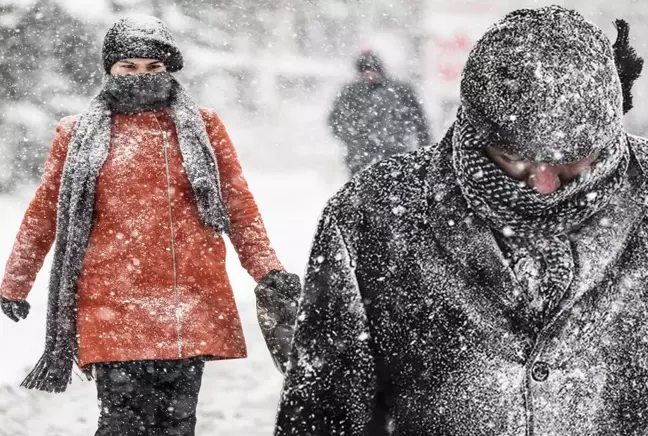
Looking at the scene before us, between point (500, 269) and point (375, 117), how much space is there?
514 cm

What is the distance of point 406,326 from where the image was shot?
2080 millimetres

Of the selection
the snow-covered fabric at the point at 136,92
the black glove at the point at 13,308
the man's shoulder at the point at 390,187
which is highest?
the snow-covered fabric at the point at 136,92

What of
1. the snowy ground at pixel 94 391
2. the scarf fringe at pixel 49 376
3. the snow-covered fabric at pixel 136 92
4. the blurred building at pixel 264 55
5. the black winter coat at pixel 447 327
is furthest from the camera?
the blurred building at pixel 264 55

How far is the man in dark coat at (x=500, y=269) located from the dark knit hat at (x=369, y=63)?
499 centimetres

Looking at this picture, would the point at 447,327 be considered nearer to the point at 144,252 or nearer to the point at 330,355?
the point at 330,355

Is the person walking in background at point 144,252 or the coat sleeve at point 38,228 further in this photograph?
the coat sleeve at point 38,228

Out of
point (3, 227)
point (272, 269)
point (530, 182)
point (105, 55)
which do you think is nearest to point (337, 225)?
point (530, 182)

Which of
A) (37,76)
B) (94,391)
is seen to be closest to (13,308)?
(94,391)

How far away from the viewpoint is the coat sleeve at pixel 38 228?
4.07 meters

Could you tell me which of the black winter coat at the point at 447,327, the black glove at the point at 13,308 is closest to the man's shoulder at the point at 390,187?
the black winter coat at the point at 447,327

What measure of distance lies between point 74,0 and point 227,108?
3971 millimetres

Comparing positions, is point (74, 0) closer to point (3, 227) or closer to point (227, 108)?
point (3, 227)

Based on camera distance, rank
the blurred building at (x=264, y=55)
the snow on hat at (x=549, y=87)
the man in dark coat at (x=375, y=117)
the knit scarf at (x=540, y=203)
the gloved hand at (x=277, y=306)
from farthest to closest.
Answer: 1. the blurred building at (x=264, y=55)
2. the man in dark coat at (x=375, y=117)
3. the gloved hand at (x=277, y=306)
4. the knit scarf at (x=540, y=203)
5. the snow on hat at (x=549, y=87)

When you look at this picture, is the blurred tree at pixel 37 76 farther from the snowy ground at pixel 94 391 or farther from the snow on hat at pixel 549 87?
the snow on hat at pixel 549 87
